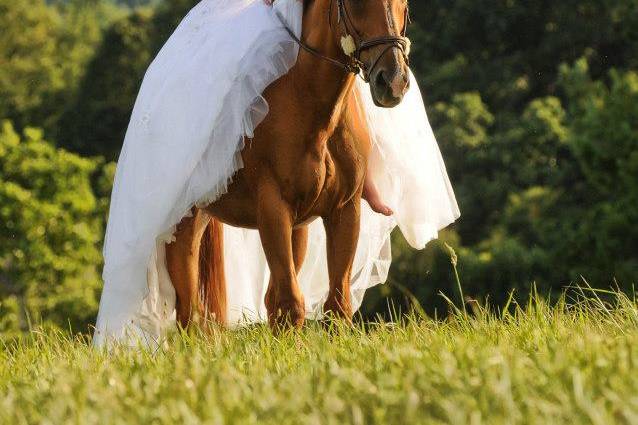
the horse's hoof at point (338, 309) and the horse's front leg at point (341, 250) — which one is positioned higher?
the horse's front leg at point (341, 250)

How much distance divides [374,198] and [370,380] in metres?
3.13

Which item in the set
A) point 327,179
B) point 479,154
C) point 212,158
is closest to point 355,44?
point 327,179

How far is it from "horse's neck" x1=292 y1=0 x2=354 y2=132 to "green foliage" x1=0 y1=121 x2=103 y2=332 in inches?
1051

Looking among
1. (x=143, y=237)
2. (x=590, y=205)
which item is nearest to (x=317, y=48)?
(x=143, y=237)

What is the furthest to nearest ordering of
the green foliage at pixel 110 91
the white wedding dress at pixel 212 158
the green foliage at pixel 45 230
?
1. the green foliage at pixel 110 91
2. the green foliage at pixel 45 230
3. the white wedding dress at pixel 212 158

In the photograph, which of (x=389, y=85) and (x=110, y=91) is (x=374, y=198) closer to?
(x=389, y=85)

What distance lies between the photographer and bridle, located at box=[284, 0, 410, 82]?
21.8 feet

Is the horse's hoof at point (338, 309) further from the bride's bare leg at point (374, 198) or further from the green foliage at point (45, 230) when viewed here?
the green foliage at point (45, 230)

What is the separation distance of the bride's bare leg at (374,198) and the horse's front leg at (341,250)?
332mm

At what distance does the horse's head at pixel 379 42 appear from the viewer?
656 cm

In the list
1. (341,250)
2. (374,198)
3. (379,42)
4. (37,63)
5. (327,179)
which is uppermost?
(379,42)

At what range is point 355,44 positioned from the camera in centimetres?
681

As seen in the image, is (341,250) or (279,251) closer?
(279,251)

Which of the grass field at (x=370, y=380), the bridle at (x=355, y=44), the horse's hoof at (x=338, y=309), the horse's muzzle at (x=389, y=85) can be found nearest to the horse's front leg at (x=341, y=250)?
the horse's hoof at (x=338, y=309)
